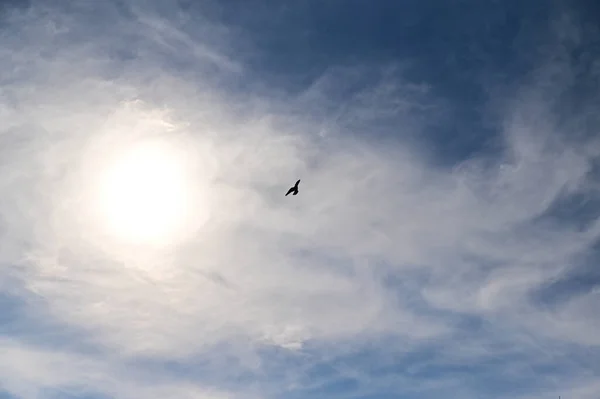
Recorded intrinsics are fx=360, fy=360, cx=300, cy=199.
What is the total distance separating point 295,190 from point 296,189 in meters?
0.37

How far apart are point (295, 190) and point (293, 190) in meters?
0.42

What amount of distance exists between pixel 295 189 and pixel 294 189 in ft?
0.87

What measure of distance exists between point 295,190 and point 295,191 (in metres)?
0.72

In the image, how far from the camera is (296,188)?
2731 inches

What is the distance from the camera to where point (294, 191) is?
68.5 meters

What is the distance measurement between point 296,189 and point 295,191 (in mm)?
1037

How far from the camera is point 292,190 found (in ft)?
225

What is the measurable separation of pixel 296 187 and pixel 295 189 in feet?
1.41

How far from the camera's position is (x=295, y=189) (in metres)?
69.3

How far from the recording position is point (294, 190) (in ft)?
227

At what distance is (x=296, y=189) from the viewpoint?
69.3 metres

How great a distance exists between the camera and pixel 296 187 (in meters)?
69.3

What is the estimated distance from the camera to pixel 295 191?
2692 inches

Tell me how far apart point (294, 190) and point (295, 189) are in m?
0.37
